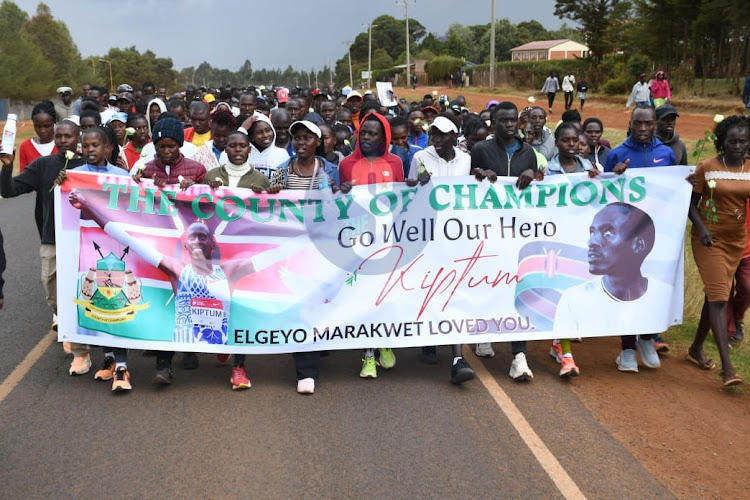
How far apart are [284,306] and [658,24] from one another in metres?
40.2

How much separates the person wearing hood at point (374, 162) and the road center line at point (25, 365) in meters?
2.65

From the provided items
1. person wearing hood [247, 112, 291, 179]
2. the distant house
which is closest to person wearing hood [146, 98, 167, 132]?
person wearing hood [247, 112, 291, 179]

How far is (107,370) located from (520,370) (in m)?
3.20

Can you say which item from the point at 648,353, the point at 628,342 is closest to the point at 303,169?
the point at 628,342

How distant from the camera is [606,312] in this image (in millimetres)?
6520

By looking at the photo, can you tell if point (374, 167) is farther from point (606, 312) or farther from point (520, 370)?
point (606, 312)

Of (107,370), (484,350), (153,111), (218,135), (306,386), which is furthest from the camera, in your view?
(153,111)

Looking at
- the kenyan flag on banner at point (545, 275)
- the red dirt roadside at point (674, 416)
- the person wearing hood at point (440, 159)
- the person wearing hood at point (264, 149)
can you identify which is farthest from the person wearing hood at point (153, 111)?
the kenyan flag on banner at point (545, 275)

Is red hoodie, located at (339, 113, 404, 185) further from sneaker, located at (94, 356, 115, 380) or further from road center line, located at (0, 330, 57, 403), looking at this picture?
road center line, located at (0, 330, 57, 403)

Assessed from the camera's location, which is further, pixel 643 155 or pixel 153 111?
pixel 153 111

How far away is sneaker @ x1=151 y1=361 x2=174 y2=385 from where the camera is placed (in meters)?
6.01

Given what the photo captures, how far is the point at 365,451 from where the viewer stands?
16.2ft

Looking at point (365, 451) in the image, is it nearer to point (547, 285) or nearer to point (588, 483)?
point (588, 483)

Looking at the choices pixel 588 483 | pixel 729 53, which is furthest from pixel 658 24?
pixel 588 483
